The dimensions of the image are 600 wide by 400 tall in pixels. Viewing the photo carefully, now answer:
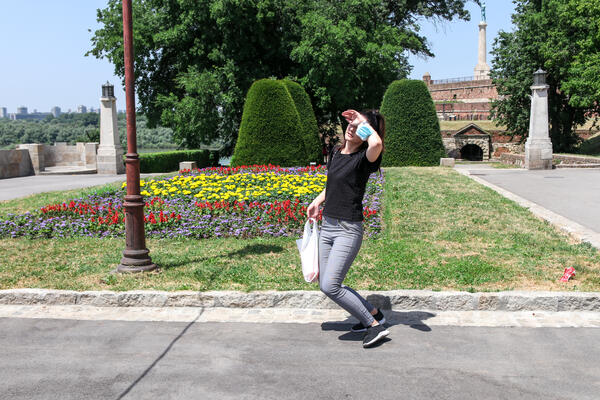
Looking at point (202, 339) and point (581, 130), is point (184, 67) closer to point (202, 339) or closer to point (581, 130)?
point (202, 339)

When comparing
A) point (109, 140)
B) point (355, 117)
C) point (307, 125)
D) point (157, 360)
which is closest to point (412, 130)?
point (307, 125)

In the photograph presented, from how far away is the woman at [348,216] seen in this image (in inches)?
168

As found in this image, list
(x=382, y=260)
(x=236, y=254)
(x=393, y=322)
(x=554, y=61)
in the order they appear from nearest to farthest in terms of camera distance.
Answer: (x=393, y=322) < (x=382, y=260) < (x=236, y=254) < (x=554, y=61)

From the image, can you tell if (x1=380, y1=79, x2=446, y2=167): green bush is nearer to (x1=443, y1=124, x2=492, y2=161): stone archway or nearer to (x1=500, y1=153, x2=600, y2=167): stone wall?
(x1=500, y1=153, x2=600, y2=167): stone wall

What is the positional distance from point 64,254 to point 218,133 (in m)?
23.5

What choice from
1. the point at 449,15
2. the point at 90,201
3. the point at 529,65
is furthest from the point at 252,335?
the point at 529,65

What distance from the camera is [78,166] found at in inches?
1115

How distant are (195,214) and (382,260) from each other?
3.96 metres

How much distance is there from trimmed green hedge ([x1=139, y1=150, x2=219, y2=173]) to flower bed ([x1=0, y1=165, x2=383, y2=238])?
466 inches

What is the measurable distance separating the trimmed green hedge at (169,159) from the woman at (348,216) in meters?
19.8

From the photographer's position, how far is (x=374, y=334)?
4.36m

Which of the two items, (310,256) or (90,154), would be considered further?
(90,154)

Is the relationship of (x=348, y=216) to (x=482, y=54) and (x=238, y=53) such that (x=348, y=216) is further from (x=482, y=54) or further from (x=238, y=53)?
(x=482, y=54)

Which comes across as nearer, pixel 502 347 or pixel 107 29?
pixel 502 347
